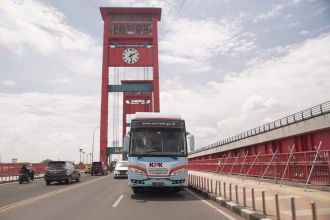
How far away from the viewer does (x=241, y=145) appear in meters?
45.6

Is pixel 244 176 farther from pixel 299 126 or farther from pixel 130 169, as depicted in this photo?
pixel 130 169

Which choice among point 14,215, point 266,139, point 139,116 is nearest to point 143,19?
point 266,139

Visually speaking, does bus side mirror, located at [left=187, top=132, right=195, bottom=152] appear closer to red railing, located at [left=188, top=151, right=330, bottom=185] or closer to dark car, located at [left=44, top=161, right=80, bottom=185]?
red railing, located at [left=188, top=151, right=330, bottom=185]

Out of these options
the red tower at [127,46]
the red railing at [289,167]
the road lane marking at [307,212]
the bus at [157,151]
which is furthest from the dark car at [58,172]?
the red tower at [127,46]

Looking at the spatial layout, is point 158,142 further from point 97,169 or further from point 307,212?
point 97,169

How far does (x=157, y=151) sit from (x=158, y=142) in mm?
421

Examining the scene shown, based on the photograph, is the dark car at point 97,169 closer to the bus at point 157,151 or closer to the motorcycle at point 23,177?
the motorcycle at point 23,177

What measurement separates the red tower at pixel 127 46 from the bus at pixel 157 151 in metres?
45.9

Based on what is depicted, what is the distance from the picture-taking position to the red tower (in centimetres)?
6309

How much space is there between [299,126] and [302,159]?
36.2 ft

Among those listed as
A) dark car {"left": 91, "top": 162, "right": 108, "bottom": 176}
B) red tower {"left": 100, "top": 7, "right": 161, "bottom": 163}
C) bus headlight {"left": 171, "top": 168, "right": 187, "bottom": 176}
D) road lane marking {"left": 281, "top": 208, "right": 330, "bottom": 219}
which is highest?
red tower {"left": 100, "top": 7, "right": 161, "bottom": 163}

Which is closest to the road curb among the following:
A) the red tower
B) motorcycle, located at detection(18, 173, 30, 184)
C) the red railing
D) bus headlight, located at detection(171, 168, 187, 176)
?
bus headlight, located at detection(171, 168, 187, 176)

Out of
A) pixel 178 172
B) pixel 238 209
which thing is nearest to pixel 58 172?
pixel 178 172

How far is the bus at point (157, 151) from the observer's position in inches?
599
